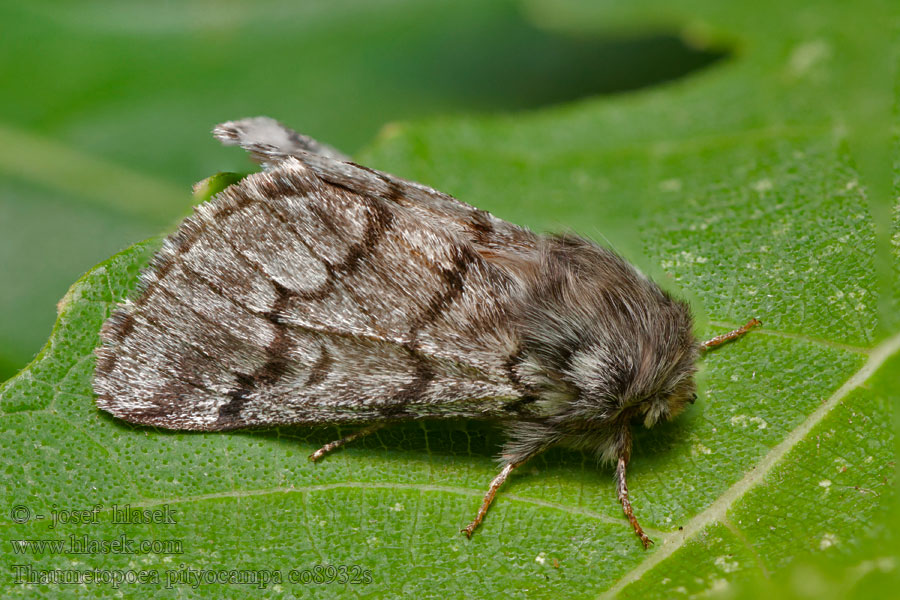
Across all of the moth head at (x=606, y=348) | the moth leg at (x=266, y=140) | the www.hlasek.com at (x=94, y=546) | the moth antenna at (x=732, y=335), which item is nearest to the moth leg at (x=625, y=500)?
the moth head at (x=606, y=348)

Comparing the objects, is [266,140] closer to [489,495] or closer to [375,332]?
[375,332]

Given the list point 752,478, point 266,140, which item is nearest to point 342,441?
point 266,140

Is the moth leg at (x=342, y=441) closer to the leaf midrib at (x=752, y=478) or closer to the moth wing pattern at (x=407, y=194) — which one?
the moth wing pattern at (x=407, y=194)

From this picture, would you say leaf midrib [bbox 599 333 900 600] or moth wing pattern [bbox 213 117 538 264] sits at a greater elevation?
moth wing pattern [bbox 213 117 538 264]

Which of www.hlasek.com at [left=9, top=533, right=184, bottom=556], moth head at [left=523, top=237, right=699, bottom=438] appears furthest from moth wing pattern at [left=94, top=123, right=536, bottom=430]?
www.hlasek.com at [left=9, top=533, right=184, bottom=556]

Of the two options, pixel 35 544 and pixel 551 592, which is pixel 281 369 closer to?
pixel 35 544

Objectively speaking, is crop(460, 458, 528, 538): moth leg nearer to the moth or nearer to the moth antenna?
the moth

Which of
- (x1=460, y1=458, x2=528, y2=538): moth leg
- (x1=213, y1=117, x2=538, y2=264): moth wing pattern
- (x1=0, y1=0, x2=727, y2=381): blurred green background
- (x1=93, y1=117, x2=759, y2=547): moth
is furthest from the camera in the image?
(x1=0, y1=0, x2=727, y2=381): blurred green background
